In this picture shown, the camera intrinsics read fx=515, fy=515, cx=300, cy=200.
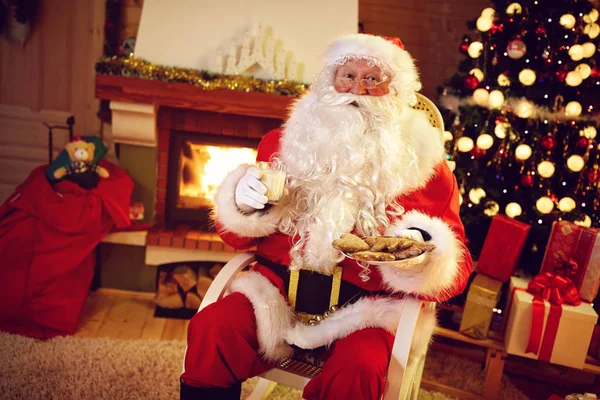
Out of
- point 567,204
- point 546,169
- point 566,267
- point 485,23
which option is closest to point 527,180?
point 546,169

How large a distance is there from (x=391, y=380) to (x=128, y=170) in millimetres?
1854

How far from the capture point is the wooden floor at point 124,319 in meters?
2.38

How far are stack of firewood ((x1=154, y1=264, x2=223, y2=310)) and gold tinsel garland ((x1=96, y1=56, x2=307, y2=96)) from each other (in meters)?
0.93

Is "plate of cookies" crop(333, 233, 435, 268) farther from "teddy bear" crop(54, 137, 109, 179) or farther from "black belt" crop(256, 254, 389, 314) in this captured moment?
"teddy bear" crop(54, 137, 109, 179)

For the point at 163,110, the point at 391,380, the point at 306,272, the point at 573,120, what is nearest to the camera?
the point at 391,380

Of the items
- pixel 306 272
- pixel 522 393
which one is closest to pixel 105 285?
pixel 306 272

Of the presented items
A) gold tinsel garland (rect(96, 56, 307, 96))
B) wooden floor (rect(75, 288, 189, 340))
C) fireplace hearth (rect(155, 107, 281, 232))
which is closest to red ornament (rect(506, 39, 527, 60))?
gold tinsel garland (rect(96, 56, 307, 96))

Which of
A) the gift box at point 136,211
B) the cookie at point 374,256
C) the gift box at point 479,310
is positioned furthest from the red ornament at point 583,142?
the gift box at point 136,211

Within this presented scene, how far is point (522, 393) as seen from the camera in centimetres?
221

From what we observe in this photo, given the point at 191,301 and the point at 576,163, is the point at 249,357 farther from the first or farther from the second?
the point at 576,163

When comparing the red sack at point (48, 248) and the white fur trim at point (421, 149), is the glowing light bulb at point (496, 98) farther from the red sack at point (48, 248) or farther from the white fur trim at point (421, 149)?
the red sack at point (48, 248)

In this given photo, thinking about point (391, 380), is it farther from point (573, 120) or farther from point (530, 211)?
point (573, 120)

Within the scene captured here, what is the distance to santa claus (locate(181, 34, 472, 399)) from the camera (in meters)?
1.43

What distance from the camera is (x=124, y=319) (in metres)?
2.52
